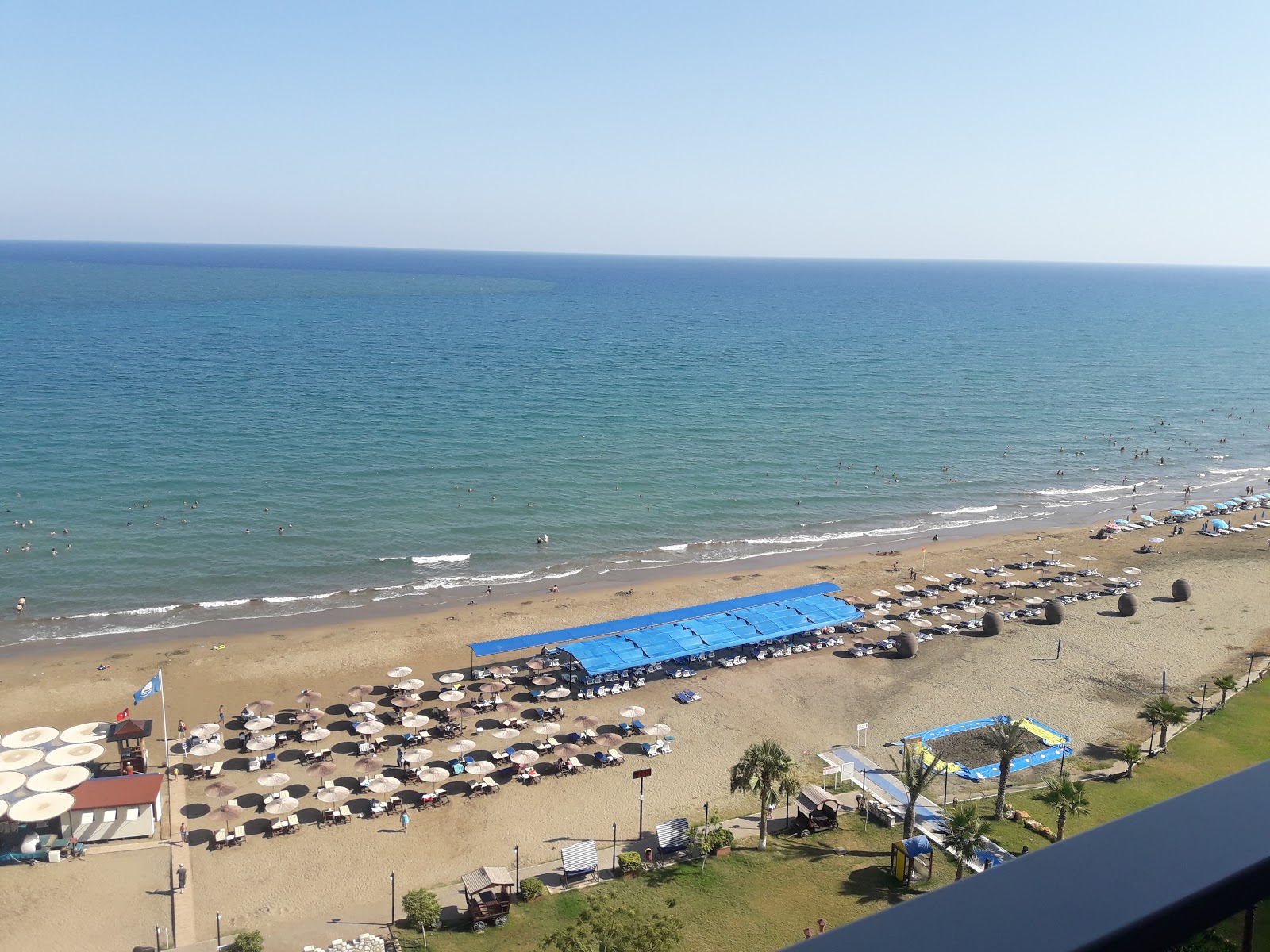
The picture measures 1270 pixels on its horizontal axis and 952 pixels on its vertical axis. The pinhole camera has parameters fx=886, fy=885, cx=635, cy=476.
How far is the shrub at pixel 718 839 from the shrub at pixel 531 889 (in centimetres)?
588

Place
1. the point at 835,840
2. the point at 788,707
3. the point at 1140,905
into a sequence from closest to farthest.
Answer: the point at 1140,905 < the point at 835,840 < the point at 788,707

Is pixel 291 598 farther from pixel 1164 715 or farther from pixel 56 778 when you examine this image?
pixel 1164 715

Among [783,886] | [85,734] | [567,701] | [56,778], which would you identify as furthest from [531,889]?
[85,734]

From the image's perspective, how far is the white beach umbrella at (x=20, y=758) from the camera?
34.1m

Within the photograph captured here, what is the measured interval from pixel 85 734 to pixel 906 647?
39.8 metres

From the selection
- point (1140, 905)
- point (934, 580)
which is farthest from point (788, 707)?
point (1140, 905)

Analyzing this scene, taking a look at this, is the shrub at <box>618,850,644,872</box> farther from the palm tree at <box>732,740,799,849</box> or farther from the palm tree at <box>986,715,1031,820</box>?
the palm tree at <box>986,715,1031,820</box>

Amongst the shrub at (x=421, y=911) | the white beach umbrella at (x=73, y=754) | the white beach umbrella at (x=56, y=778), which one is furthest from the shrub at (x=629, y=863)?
the white beach umbrella at (x=73, y=754)

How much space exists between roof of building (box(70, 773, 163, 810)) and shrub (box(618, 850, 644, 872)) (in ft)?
59.2

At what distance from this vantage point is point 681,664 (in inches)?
1901

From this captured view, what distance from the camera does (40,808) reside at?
1251 inches

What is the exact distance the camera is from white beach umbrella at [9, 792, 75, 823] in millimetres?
31297

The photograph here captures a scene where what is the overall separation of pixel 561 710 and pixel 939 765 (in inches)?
681

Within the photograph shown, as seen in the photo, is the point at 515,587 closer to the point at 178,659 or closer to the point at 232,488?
the point at 178,659
